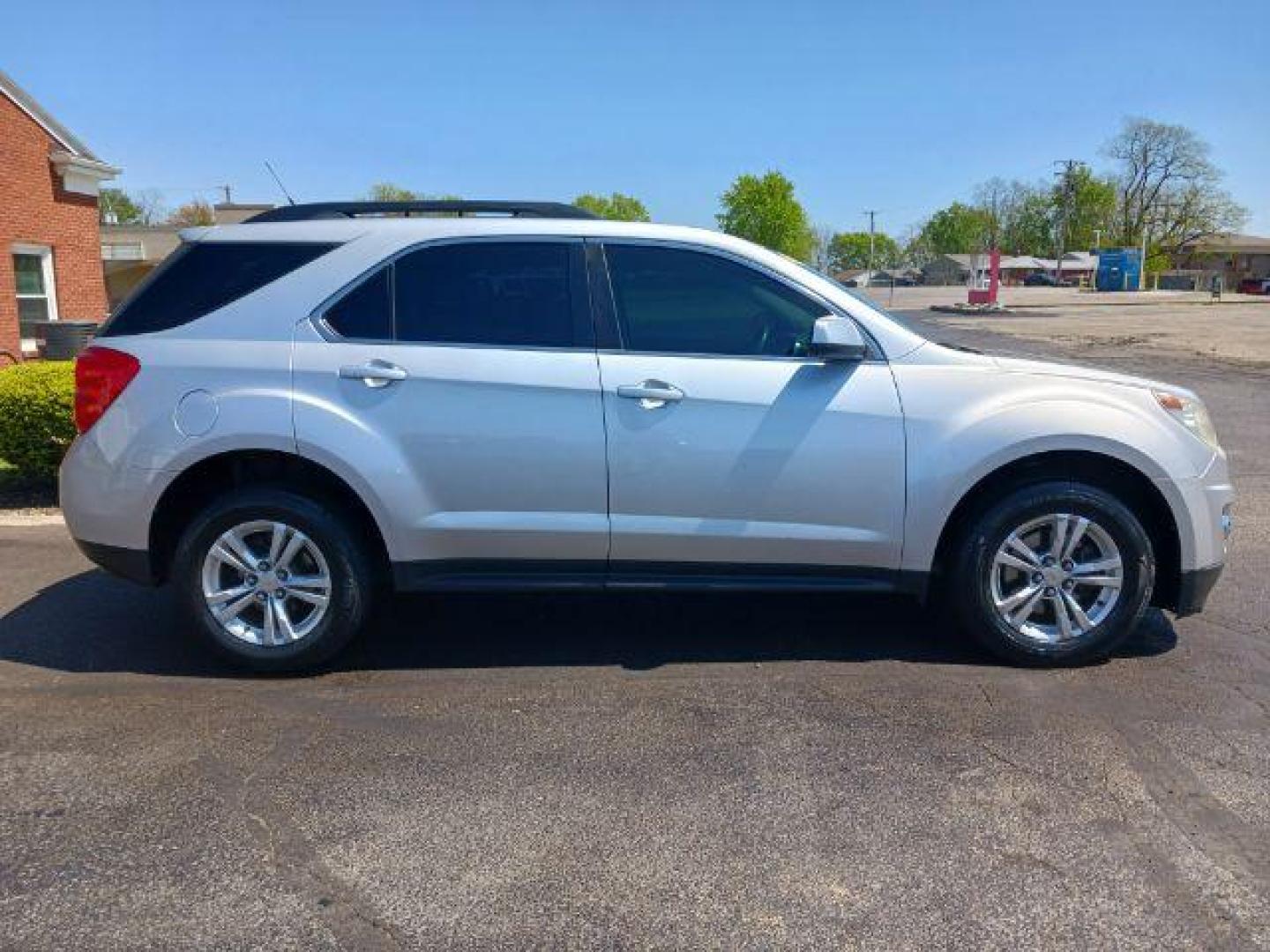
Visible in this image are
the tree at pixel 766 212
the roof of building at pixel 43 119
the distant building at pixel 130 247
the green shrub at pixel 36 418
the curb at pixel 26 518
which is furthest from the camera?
the tree at pixel 766 212

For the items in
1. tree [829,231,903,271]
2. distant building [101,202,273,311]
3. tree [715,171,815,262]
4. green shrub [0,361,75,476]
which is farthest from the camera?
tree [829,231,903,271]

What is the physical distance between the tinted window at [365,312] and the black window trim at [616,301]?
86 centimetres

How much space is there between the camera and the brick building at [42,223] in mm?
16000

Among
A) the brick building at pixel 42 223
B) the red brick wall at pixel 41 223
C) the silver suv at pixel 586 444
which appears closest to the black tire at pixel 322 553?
the silver suv at pixel 586 444

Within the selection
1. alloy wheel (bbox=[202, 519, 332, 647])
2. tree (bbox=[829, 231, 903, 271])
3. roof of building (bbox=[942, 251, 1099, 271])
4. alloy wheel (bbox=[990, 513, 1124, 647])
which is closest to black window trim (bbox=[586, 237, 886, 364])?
alloy wheel (bbox=[990, 513, 1124, 647])

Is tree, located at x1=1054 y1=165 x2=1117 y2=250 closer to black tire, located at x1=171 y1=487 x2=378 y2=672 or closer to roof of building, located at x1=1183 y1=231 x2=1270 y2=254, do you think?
roof of building, located at x1=1183 y1=231 x2=1270 y2=254

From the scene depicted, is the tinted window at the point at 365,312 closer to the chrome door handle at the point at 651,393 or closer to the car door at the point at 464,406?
the car door at the point at 464,406

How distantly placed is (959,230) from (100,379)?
511 ft

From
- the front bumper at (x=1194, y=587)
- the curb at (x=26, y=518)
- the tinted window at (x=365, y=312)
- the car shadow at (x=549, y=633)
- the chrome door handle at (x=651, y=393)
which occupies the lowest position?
the car shadow at (x=549, y=633)

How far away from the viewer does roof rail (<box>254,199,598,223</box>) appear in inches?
178

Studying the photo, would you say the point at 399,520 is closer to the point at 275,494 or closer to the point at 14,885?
the point at 275,494

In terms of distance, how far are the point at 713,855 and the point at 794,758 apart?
26.9 inches

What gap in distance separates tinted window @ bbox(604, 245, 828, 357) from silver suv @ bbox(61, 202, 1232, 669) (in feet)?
0.04

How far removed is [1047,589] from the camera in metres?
4.25
